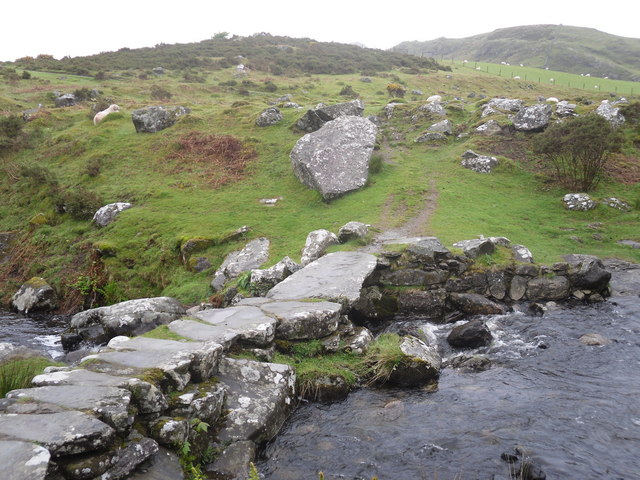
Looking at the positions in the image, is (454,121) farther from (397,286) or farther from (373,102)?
(397,286)

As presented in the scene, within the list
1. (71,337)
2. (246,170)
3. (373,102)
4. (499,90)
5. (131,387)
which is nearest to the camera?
(131,387)

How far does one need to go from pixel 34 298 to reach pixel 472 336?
2024 cm

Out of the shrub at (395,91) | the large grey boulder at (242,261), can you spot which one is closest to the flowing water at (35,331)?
the large grey boulder at (242,261)

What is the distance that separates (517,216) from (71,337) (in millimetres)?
23801

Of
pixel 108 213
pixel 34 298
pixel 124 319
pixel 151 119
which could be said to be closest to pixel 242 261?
pixel 124 319

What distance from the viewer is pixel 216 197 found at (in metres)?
28.5

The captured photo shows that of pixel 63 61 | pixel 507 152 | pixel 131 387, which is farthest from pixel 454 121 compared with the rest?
pixel 63 61

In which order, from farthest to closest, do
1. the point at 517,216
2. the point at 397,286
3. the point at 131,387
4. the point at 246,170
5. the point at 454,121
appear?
the point at 454,121, the point at 246,170, the point at 517,216, the point at 397,286, the point at 131,387

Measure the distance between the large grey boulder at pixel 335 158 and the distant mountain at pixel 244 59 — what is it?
54.0m

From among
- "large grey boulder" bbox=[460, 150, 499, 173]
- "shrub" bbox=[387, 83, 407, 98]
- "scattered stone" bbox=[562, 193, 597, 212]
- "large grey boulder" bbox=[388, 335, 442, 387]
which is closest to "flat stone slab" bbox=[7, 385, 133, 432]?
"large grey boulder" bbox=[388, 335, 442, 387]

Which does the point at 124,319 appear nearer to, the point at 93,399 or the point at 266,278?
the point at 266,278

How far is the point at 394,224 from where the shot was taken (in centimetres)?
2272

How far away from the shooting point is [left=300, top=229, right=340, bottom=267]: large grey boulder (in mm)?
18756

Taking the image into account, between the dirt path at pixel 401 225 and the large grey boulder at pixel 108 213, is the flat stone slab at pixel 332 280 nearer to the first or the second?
the dirt path at pixel 401 225
